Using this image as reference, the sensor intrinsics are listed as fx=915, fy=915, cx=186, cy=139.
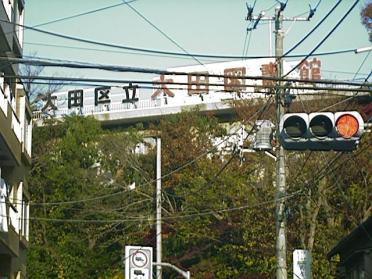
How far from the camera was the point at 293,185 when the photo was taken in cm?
3709

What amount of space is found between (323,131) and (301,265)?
11202 mm

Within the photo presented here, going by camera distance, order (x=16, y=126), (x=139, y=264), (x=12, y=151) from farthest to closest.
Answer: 1. (x=16, y=126)
2. (x=139, y=264)
3. (x=12, y=151)

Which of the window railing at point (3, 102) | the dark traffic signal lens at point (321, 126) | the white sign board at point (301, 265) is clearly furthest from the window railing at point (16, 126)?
the dark traffic signal lens at point (321, 126)

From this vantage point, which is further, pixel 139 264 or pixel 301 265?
pixel 139 264

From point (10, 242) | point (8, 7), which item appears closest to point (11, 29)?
point (8, 7)

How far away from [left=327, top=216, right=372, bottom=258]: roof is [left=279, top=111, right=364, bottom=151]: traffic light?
33.1ft

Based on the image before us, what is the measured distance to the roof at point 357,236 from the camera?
24.6m

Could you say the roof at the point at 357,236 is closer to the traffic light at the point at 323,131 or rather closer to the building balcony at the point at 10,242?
the traffic light at the point at 323,131

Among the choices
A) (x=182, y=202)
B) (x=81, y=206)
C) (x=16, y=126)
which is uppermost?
(x=16, y=126)

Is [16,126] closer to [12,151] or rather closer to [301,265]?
[12,151]

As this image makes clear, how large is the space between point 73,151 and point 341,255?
25.0 m

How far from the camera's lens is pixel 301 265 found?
24.2 metres

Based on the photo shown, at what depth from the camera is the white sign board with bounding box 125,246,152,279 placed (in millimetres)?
32250

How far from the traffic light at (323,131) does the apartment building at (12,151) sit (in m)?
14.9
